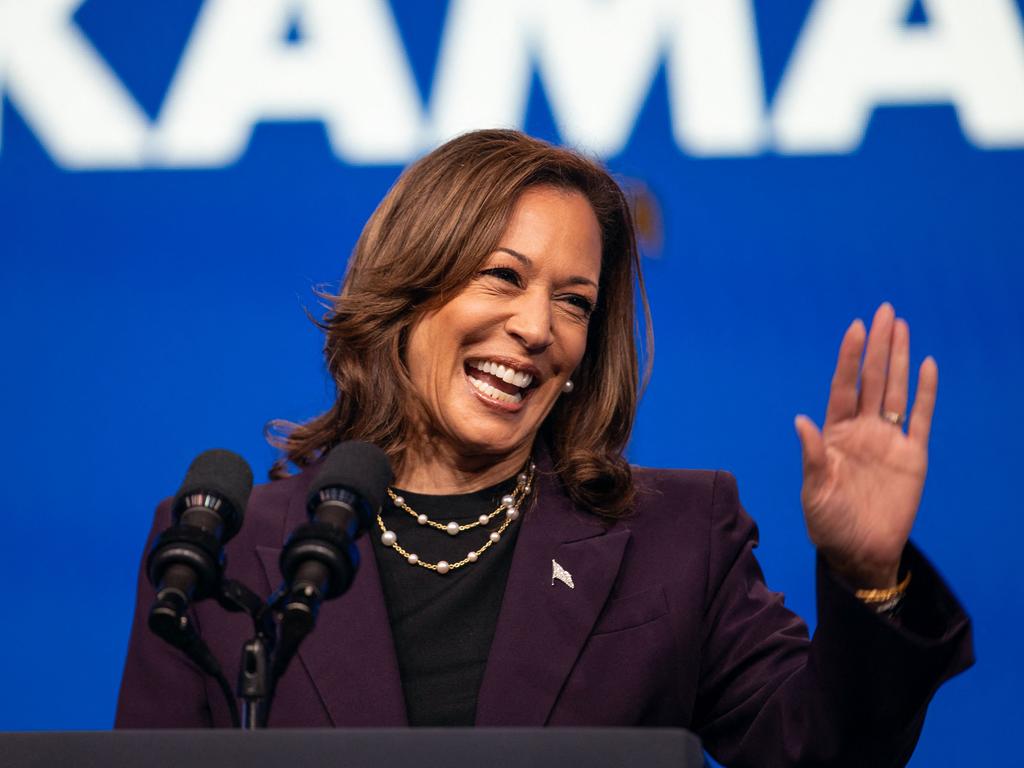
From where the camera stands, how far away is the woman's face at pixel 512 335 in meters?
2.23

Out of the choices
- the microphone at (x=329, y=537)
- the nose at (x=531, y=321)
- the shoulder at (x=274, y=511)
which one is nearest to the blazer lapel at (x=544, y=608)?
the nose at (x=531, y=321)

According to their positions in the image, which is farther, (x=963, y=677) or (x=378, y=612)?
(x=963, y=677)

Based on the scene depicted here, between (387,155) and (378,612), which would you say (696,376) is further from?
(378,612)

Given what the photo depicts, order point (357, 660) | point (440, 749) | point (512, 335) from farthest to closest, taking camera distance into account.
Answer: point (512, 335) → point (357, 660) → point (440, 749)

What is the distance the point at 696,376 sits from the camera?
9.86 ft

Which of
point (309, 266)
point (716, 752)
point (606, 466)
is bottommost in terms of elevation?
point (716, 752)

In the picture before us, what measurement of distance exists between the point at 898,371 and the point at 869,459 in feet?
0.36

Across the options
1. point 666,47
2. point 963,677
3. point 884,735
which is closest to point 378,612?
point 884,735

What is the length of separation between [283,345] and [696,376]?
0.93 m

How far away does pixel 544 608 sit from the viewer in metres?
2.07

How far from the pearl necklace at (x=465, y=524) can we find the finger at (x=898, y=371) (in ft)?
2.70

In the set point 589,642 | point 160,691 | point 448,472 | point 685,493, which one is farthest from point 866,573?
point 160,691

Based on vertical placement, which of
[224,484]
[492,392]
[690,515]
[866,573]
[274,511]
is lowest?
[866,573]

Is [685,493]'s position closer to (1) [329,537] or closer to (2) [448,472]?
(2) [448,472]
